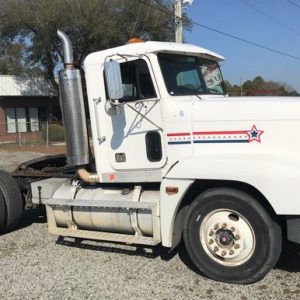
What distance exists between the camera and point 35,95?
1393 inches

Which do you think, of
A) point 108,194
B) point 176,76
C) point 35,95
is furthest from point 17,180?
point 35,95

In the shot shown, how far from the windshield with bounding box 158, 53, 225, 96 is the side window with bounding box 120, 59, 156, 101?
202mm

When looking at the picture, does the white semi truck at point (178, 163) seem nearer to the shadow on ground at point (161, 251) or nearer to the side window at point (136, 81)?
the side window at point (136, 81)

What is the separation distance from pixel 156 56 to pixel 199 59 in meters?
0.76

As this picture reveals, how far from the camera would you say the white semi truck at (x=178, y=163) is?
523cm

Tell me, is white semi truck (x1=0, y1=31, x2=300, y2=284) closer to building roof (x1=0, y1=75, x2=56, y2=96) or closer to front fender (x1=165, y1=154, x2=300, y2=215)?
front fender (x1=165, y1=154, x2=300, y2=215)

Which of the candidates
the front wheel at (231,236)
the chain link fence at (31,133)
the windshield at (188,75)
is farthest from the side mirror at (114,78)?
the chain link fence at (31,133)

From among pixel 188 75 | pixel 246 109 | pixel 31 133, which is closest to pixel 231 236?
pixel 246 109

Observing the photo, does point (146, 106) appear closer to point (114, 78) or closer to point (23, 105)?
point (114, 78)

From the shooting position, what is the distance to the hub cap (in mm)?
5285

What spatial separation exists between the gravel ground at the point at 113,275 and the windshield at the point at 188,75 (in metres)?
2.08

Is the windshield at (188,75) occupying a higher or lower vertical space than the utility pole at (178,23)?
lower

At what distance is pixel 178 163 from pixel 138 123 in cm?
79

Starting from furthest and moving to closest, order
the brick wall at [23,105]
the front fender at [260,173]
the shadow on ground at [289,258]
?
the brick wall at [23,105] < the shadow on ground at [289,258] < the front fender at [260,173]
